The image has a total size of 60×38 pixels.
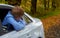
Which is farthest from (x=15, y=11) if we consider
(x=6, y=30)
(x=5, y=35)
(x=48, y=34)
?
(x=48, y=34)

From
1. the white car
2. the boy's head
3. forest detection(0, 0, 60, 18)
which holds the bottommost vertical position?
forest detection(0, 0, 60, 18)

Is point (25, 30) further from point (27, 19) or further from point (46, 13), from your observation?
point (46, 13)

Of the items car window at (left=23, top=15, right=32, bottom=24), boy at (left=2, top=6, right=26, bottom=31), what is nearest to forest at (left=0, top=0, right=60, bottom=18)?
car window at (left=23, top=15, right=32, bottom=24)

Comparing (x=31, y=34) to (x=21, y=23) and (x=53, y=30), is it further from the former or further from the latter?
(x=53, y=30)

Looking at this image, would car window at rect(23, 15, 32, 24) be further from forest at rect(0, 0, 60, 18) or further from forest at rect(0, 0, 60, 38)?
forest at rect(0, 0, 60, 18)

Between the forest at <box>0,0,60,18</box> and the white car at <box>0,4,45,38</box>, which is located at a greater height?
the white car at <box>0,4,45,38</box>

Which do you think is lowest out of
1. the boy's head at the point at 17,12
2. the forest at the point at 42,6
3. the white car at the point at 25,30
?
the forest at the point at 42,6

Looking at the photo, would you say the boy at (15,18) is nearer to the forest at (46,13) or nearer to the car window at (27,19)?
the car window at (27,19)

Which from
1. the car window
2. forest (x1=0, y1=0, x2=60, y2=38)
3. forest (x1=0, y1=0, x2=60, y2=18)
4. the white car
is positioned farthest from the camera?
forest (x1=0, y1=0, x2=60, y2=18)

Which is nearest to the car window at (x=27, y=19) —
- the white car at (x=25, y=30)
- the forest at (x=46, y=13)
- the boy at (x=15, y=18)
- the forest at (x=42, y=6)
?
the white car at (x=25, y=30)

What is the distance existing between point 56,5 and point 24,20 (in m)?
26.2

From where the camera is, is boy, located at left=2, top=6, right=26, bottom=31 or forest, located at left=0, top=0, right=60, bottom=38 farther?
forest, located at left=0, top=0, right=60, bottom=38

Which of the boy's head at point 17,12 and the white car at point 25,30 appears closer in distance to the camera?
the white car at point 25,30

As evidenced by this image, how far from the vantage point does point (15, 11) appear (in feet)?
16.8
